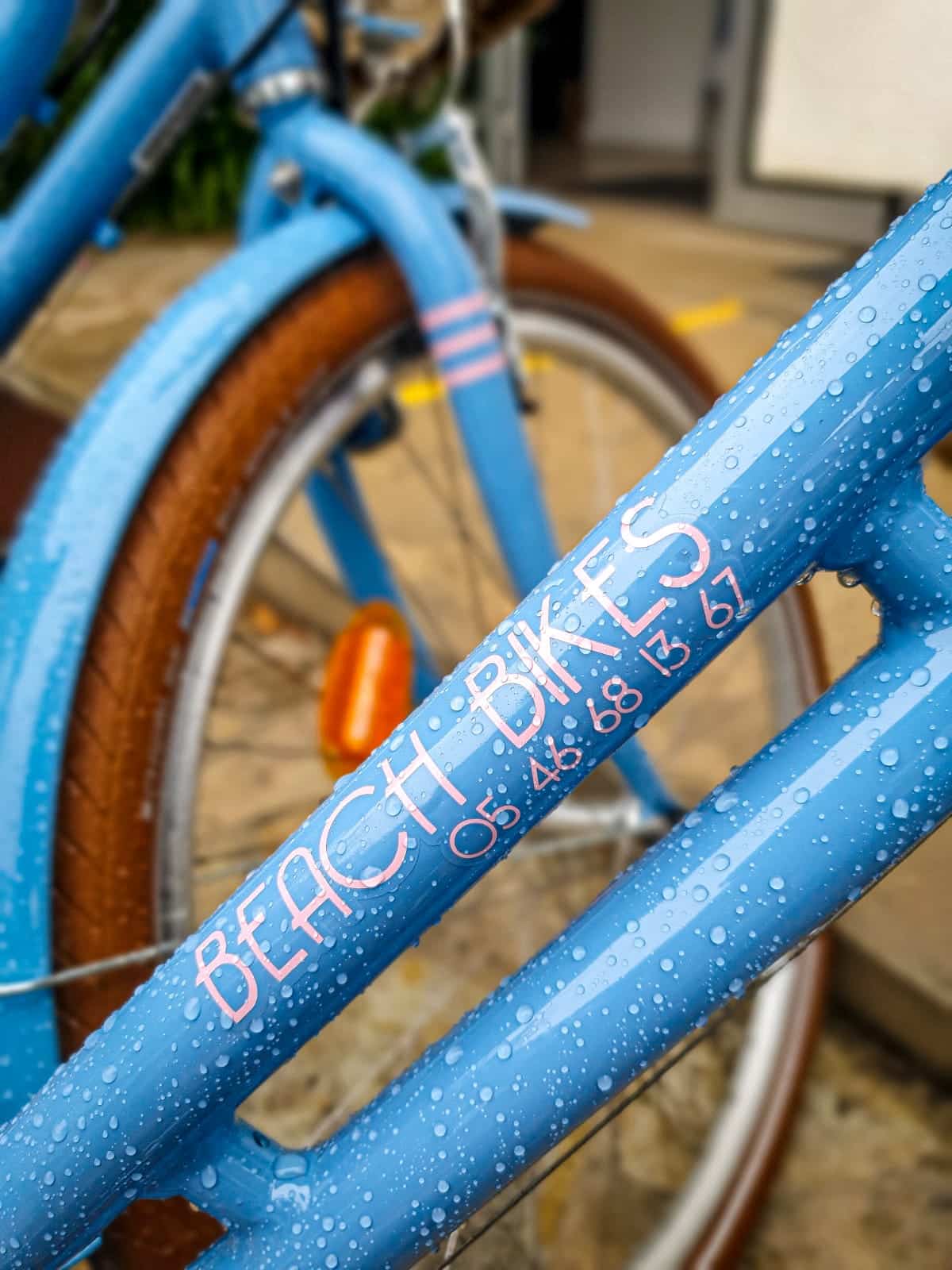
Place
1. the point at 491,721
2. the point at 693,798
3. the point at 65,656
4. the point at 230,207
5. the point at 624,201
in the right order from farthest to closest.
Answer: the point at 624,201, the point at 230,207, the point at 693,798, the point at 65,656, the point at 491,721

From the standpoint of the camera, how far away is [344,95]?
61cm

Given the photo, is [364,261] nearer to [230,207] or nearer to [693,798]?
[693,798]

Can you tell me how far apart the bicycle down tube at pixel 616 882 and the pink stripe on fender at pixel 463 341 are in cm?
30

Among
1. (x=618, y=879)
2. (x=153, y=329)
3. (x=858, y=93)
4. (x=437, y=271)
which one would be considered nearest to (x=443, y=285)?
(x=437, y=271)

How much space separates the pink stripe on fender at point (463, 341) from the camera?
562mm

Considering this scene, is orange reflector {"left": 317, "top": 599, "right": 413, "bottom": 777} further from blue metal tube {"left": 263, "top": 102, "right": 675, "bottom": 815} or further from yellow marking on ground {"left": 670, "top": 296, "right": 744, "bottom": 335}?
yellow marking on ground {"left": 670, "top": 296, "right": 744, "bottom": 335}

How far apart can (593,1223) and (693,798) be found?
44 cm

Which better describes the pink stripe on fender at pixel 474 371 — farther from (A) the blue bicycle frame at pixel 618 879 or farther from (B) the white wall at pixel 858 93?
(B) the white wall at pixel 858 93

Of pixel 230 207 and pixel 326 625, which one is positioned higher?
pixel 230 207

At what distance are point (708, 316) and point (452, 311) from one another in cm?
179

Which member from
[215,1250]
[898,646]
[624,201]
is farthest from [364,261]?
[624,201]

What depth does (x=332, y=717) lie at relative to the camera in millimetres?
529

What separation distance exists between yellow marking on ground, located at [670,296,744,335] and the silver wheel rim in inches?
55.2

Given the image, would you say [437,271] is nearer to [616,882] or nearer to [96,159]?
[96,159]
